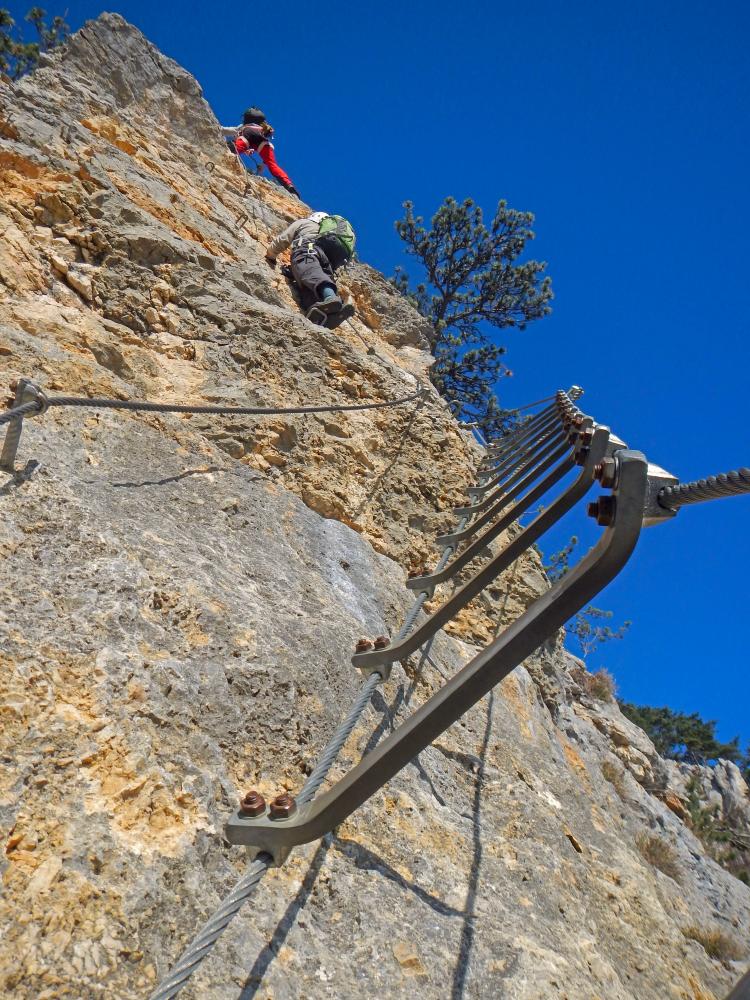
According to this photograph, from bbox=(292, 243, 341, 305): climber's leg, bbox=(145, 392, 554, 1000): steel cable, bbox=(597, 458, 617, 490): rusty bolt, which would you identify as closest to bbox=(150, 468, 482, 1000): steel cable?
bbox=(145, 392, 554, 1000): steel cable

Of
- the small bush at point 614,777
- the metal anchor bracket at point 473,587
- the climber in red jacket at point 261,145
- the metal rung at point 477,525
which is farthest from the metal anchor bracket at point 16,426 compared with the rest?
the climber in red jacket at point 261,145

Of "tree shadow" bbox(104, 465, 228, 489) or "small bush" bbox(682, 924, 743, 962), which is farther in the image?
"small bush" bbox(682, 924, 743, 962)

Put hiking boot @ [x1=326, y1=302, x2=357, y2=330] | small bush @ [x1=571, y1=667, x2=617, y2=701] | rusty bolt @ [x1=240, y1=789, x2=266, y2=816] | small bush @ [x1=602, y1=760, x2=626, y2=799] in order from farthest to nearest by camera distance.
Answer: small bush @ [x1=571, y1=667, x2=617, y2=701]
hiking boot @ [x1=326, y1=302, x2=357, y2=330]
small bush @ [x1=602, y1=760, x2=626, y2=799]
rusty bolt @ [x1=240, y1=789, x2=266, y2=816]

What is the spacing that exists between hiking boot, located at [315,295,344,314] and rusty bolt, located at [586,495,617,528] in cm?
523

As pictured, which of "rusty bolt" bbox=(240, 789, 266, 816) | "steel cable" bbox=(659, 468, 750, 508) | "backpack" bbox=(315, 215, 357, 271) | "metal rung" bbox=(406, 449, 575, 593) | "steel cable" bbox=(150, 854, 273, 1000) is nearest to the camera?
"steel cable" bbox=(150, 854, 273, 1000)

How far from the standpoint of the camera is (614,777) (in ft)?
18.7

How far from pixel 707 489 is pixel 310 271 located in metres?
6.08

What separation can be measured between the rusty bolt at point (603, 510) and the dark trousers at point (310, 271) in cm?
558

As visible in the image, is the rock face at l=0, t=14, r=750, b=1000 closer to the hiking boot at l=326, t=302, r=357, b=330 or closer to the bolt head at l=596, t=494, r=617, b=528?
the hiking boot at l=326, t=302, r=357, b=330

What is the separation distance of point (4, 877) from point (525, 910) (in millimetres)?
1876

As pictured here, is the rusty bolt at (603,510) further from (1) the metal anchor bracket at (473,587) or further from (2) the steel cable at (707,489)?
(1) the metal anchor bracket at (473,587)

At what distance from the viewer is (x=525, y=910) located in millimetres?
2537

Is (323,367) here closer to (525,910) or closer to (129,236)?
(129,236)

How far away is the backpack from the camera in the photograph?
7652 mm
